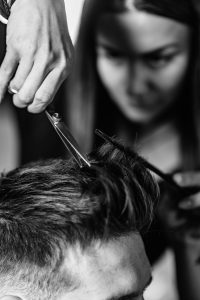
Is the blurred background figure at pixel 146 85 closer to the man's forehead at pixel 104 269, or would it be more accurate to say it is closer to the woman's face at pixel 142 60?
the woman's face at pixel 142 60

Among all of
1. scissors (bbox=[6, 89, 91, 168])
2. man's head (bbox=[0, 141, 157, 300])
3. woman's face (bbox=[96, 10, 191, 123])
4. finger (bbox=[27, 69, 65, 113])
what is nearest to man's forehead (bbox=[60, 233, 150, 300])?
man's head (bbox=[0, 141, 157, 300])

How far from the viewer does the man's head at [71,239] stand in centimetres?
124

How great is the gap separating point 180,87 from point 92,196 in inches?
36.7

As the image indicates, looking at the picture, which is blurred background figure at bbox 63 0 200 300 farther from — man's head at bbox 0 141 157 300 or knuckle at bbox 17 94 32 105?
knuckle at bbox 17 94 32 105

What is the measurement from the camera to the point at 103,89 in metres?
2.11

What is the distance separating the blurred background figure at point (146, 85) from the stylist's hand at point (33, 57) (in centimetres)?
83

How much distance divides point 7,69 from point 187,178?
103 centimetres

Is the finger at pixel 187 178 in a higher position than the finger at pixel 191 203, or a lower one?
higher

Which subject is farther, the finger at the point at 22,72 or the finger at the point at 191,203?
the finger at the point at 191,203

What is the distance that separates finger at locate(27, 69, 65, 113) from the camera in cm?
120

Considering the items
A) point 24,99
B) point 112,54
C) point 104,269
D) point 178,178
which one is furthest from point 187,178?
point 24,99

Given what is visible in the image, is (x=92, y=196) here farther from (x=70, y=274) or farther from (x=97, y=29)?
(x=97, y=29)

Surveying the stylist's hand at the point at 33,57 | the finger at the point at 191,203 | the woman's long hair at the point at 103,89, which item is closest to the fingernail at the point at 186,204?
the finger at the point at 191,203

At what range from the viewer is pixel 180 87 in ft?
6.87
